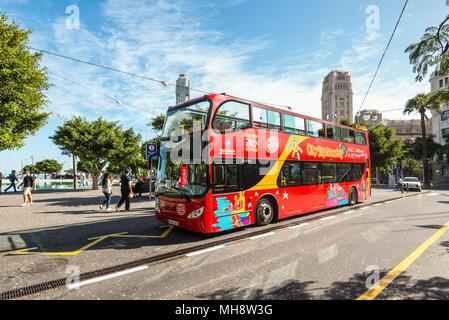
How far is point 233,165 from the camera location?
6.58 m

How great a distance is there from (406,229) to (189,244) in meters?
6.13

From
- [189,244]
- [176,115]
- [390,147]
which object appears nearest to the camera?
[189,244]

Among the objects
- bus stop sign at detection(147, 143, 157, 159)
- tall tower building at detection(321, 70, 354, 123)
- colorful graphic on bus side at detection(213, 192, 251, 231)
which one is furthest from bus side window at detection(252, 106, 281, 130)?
tall tower building at detection(321, 70, 354, 123)

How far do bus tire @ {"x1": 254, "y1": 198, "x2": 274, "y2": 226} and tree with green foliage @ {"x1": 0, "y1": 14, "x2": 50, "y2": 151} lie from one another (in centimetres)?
1459

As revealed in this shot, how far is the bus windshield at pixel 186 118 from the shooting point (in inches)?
250

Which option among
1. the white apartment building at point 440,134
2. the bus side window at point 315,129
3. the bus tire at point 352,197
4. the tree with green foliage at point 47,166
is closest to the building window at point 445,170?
the white apartment building at point 440,134

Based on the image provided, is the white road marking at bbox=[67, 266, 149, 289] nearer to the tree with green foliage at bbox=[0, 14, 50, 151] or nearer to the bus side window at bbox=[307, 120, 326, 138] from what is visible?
the bus side window at bbox=[307, 120, 326, 138]

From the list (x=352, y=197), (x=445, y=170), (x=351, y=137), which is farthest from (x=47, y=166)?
(x=445, y=170)

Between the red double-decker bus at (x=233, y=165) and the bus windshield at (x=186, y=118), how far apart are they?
0.09ft

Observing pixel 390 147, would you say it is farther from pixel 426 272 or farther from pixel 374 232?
pixel 426 272

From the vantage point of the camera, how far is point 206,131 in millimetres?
6031

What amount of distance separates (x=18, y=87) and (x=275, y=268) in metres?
17.4

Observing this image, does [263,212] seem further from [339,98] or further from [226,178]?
[339,98]
